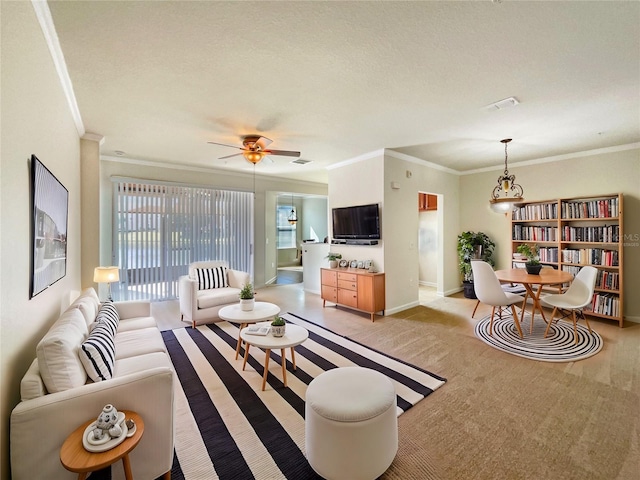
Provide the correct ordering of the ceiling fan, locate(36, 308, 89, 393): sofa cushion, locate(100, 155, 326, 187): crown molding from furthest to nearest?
1. locate(100, 155, 326, 187): crown molding
2. the ceiling fan
3. locate(36, 308, 89, 393): sofa cushion

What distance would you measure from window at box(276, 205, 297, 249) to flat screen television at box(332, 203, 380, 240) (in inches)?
233

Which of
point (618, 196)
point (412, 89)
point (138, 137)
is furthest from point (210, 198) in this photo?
point (618, 196)

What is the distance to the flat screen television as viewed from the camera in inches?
185

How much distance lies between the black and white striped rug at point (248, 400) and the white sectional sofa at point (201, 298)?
37cm

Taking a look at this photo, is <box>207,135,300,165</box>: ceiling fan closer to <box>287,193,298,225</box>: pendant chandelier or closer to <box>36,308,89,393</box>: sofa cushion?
<box>36,308,89,393</box>: sofa cushion

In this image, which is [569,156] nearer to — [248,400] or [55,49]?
[248,400]

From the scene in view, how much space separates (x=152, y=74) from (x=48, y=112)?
0.79 metres

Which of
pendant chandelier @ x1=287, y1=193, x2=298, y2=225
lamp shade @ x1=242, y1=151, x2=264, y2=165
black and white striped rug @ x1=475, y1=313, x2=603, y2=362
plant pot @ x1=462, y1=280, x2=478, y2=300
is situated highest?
lamp shade @ x1=242, y1=151, x2=264, y2=165

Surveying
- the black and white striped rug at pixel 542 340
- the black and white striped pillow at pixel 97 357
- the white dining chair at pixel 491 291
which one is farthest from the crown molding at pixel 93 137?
the black and white striped rug at pixel 542 340

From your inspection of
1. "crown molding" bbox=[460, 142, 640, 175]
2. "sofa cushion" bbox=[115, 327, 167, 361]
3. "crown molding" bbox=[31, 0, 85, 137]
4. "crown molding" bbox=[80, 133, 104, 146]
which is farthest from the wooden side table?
"crown molding" bbox=[460, 142, 640, 175]

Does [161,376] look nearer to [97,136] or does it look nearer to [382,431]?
[382,431]

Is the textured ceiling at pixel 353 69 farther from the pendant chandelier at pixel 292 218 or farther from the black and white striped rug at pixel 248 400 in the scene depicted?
the pendant chandelier at pixel 292 218

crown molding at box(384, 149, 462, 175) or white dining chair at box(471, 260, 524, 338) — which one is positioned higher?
crown molding at box(384, 149, 462, 175)

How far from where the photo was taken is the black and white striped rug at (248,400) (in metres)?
1.73
